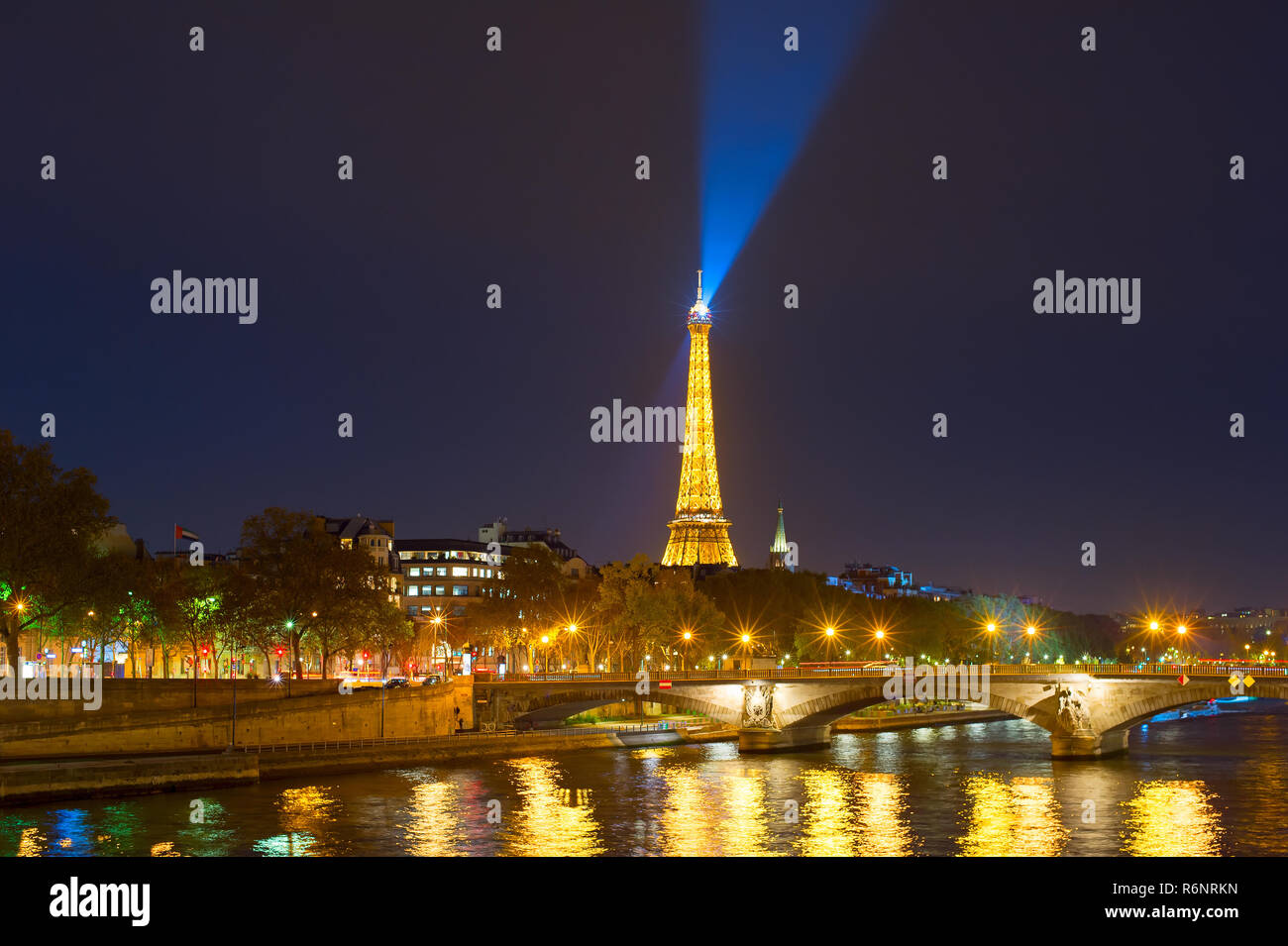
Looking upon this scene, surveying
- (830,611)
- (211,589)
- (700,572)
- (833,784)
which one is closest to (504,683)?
(211,589)

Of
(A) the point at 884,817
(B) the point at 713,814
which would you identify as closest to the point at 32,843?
(B) the point at 713,814

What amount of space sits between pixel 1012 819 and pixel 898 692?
2623cm

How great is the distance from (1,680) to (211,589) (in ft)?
63.9

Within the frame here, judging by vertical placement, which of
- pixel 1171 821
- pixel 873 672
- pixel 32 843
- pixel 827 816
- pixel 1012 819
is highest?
pixel 873 672

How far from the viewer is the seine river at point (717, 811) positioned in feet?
138

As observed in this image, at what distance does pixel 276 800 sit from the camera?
51156 millimetres

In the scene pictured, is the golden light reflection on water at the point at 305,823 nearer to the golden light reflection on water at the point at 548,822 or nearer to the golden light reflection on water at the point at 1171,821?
the golden light reflection on water at the point at 548,822

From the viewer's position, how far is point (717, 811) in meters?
50.4

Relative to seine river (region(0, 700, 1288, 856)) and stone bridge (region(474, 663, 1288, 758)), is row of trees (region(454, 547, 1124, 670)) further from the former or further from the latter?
seine river (region(0, 700, 1288, 856))

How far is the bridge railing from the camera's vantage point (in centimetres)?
7269

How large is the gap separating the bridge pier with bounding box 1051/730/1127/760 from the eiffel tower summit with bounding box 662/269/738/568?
81.9m

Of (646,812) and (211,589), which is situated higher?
(211,589)

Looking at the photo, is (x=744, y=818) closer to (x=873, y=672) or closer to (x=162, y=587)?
(x=873, y=672)
